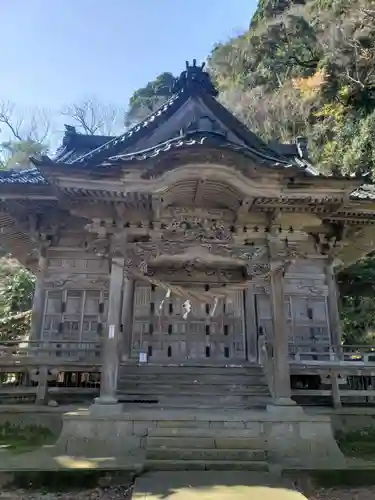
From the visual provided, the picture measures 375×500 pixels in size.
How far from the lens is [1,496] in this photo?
17.6 feet

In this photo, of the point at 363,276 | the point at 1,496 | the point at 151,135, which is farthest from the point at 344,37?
the point at 1,496

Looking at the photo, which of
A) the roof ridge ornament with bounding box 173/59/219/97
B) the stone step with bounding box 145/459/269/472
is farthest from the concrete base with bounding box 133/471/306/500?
the roof ridge ornament with bounding box 173/59/219/97

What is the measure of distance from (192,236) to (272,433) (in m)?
4.26

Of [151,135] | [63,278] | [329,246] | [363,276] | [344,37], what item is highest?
[344,37]

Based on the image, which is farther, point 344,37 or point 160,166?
point 344,37

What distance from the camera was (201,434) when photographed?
6.95 metres

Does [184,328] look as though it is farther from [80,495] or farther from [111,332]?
[80,495]

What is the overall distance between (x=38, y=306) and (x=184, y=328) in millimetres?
3867

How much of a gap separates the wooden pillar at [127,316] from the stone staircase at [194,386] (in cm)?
49

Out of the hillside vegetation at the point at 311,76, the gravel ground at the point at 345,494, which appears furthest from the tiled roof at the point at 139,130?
the hillside vegetation at the point at 311,76

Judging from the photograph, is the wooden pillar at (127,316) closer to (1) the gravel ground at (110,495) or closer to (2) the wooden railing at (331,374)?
(2) the wooden railing at (331,374)

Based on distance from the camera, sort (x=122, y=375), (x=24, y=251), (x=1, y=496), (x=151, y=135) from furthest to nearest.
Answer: (x=24, y=251), (x=151, y=135), (x=122, y=375), (x=1, y=496)

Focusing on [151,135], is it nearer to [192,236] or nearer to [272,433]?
[192,236]

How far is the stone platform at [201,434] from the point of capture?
22.3ft
